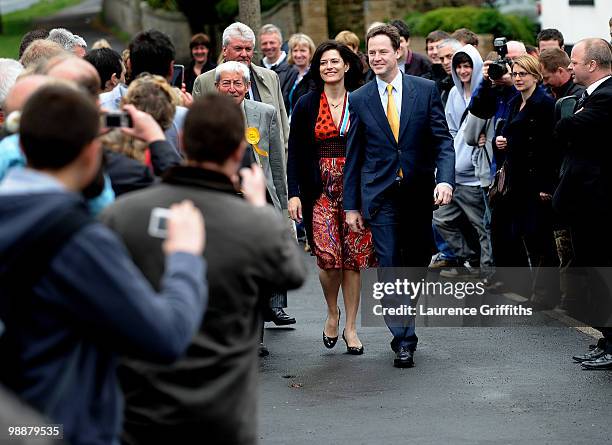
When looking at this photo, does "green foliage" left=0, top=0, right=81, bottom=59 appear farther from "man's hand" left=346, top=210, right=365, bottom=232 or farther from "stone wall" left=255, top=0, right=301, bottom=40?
"man's hand" left=346, top=210, right=365, bottom=232

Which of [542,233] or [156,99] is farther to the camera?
[542,233]

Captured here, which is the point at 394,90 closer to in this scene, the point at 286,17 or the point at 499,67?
the point at 499,67

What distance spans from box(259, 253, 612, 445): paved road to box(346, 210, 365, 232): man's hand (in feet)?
2.95

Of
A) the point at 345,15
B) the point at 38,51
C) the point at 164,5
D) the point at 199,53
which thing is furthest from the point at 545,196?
the point at 164,5

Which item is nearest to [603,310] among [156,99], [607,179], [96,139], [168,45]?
[607,179]

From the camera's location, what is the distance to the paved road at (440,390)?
706 centimetres

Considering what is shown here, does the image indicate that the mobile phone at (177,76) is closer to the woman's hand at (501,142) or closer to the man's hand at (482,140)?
the man's hand at (482,140)

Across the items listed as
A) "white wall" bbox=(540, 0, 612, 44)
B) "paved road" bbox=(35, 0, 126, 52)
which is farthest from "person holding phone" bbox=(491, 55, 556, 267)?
"paved road" bbox=(35, 0, 126, 52)

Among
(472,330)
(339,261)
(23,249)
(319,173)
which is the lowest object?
(472,330)

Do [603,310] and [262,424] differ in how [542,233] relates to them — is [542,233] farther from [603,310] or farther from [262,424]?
[262,424]

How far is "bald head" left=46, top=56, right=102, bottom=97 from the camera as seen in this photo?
5129 millimetres

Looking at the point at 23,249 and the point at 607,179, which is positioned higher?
the point at 23,249

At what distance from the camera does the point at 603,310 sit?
30.7ft

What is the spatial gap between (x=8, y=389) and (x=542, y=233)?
7.78m
